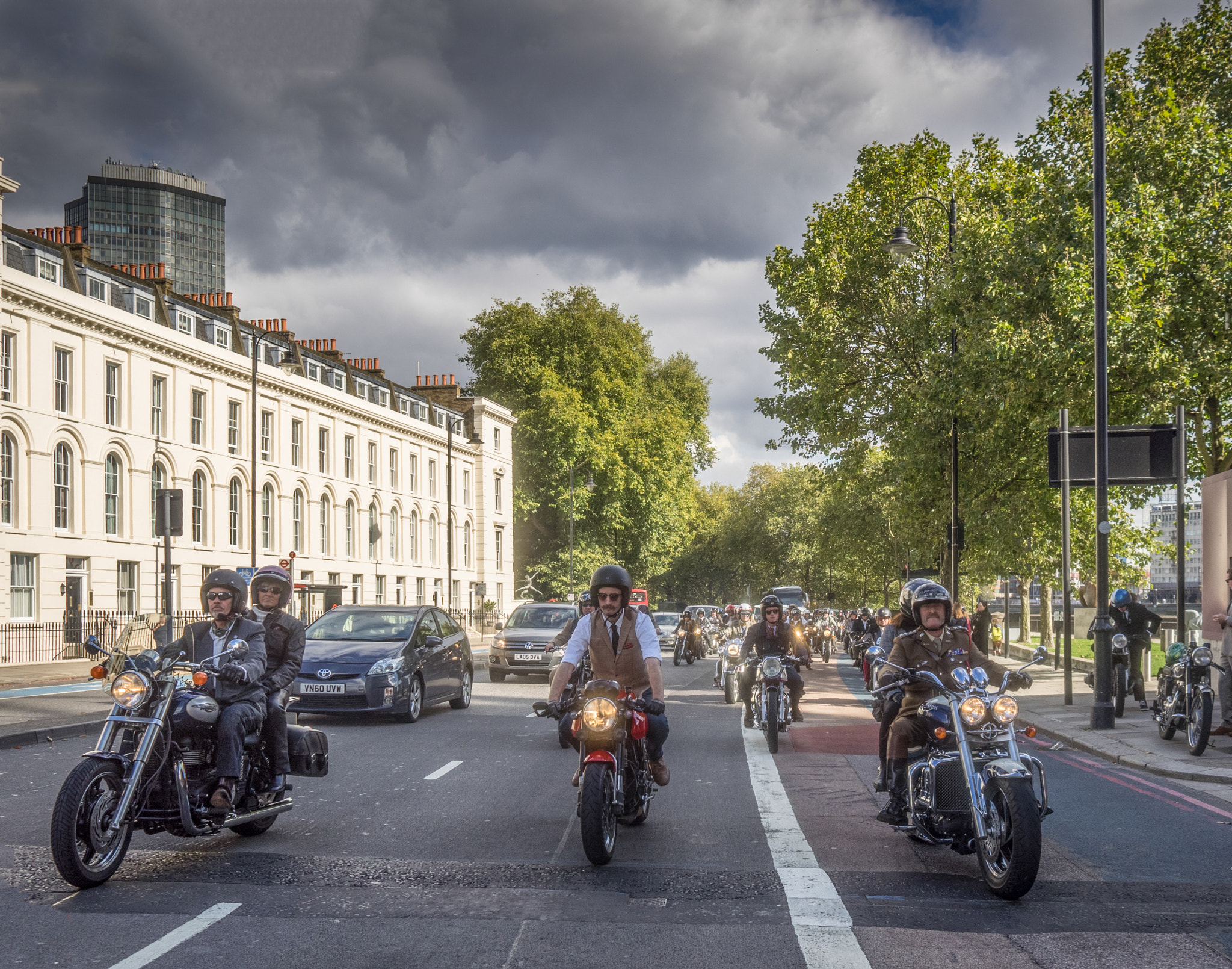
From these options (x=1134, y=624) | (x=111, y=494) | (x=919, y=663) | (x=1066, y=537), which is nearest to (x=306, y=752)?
(x=919, y=663)

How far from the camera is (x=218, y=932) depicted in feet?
17.5

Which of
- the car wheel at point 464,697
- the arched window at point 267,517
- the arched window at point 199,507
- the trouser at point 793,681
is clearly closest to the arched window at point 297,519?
the arched window at point 267,517

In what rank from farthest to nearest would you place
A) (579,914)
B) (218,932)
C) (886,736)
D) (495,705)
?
1. (495,705)
2. (886,736)
3. (579,914)
4. (218,932)

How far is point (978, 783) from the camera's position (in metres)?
6.37

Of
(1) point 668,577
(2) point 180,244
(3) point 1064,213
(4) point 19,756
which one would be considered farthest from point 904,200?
(2) point 180,244

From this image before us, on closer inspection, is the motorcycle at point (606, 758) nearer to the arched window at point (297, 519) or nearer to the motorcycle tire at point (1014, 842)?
the motorcycle tire at point (1014, 842)

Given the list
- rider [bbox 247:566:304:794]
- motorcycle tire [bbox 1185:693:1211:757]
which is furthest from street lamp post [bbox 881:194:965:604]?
rider [bbox 247:566:304:794]

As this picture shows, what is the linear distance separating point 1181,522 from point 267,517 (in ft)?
135

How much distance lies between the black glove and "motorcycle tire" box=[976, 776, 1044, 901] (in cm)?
411

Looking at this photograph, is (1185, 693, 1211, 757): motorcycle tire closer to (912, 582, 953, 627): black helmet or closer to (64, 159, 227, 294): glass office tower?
(912, 582, 953, 627): black helmet

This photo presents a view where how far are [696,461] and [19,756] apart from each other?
5956 centimetres

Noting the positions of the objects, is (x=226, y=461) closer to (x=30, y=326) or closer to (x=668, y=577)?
(x=30, y=326)

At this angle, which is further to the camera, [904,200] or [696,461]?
[696,461]

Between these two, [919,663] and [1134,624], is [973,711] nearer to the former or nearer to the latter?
[919,663]
